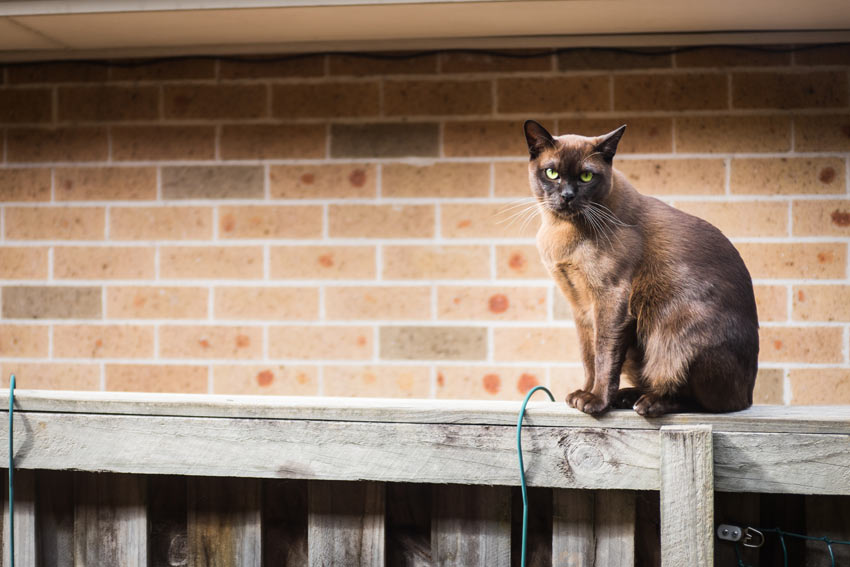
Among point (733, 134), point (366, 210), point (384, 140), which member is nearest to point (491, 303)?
point (366, 210)

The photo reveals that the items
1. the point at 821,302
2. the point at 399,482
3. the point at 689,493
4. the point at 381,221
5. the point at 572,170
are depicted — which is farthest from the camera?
the point at 381,221

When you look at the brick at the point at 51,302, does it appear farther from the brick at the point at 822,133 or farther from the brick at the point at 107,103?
the brick at the point at 822,133

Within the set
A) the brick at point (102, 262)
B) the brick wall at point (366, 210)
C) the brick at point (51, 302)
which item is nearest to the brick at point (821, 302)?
the brick wall at point (366, 210)

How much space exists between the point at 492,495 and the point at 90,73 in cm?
195

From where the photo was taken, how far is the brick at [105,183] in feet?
6.63

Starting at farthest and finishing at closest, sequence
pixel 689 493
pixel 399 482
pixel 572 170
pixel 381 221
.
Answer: pixel 381 221 < pixel 572 170 < pixel 399 482 < pixel 689 493

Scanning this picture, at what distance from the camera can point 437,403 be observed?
888mm

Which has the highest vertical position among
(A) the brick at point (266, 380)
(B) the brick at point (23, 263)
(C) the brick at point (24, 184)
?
(C) the brick at point (24, 184)

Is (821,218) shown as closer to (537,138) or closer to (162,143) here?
(537,138)

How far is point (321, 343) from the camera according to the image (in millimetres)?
1979

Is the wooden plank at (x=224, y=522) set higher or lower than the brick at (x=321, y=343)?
lower

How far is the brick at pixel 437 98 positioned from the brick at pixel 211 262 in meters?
0.65

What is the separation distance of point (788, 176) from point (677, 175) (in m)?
0.33

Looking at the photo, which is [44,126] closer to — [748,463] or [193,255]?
[193,255]
